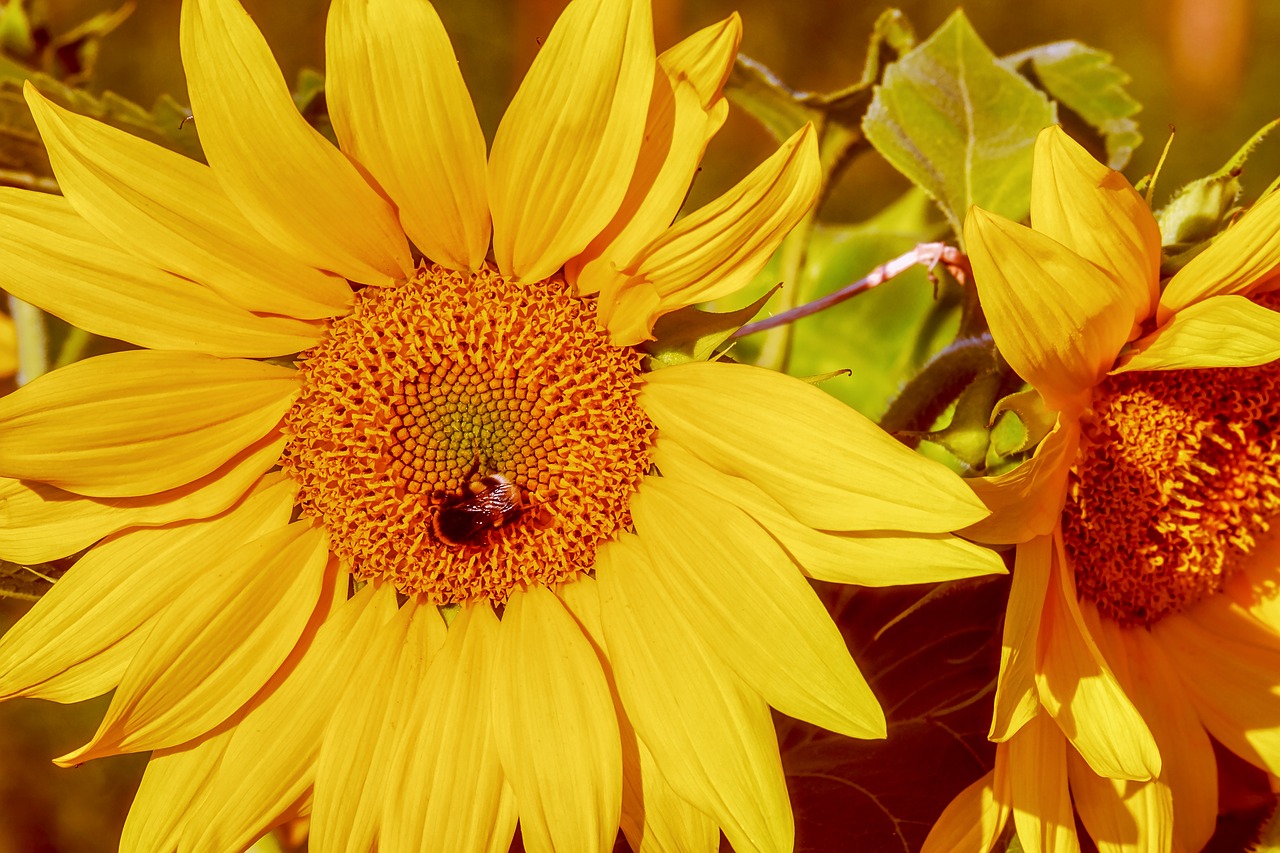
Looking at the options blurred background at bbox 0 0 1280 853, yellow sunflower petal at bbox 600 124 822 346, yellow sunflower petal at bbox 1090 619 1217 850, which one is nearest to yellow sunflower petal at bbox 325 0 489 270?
yellow sunflower petal at bbox 600 124 822 346

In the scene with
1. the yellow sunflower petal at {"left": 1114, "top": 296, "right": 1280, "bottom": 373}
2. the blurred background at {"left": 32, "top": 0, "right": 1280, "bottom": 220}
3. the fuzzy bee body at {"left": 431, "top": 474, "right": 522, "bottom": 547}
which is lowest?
the fuzzy bee body at {"left": 431, "top": 474, "right": 522, "bottom": 547}

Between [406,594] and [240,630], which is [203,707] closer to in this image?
[240,630]

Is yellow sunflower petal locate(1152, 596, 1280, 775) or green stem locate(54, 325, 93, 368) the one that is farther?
green stem locate(54, 325, 93, 368)

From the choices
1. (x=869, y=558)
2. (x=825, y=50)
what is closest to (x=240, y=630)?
(x=869, y=558)

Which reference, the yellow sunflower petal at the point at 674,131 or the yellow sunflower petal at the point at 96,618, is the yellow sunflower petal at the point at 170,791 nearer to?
the yellow sunflower petal at the point at 96,618

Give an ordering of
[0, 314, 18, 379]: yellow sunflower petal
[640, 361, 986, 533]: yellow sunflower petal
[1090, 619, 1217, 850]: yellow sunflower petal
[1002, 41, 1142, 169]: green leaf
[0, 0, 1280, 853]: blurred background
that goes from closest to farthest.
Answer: [640, 361, 986, 533]: yellow sunflower petal
[1090, 619, 1217, 850]: yellow sunflower petal
[1002, 41, 1142, 169]: green leaf
[0, 314, 18, 379]: yellow sunflower petal
[0, 0, 1280, 853]: blurred background

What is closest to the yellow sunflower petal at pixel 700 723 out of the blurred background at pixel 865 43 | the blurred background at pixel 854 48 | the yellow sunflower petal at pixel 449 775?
the yellow sunflower petal at pixel 449 775

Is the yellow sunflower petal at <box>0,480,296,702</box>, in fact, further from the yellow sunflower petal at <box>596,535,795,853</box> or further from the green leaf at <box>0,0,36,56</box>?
the green leaf at <box>0,0,36,56</box>
